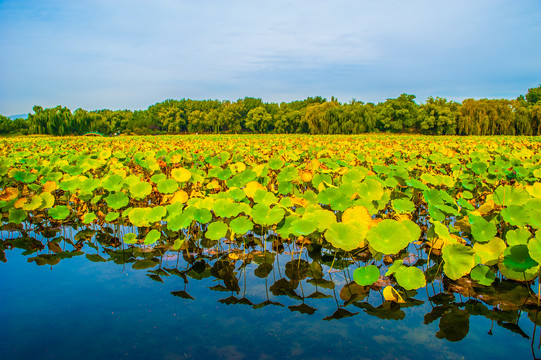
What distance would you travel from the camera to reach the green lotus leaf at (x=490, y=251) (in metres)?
1.80

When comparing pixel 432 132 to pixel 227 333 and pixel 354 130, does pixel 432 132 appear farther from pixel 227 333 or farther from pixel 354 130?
pixel 227 333

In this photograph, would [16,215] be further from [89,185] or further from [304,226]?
[304,226]

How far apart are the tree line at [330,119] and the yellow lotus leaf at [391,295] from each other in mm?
35332

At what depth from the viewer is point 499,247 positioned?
5.92ft

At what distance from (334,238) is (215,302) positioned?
33.4 inches

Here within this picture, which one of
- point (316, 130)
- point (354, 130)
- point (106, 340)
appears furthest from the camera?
point (316, 130)

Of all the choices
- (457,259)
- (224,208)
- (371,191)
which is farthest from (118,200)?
(457,259)

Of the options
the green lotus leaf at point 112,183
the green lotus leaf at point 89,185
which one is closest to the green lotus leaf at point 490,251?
the green lotus leaf at point 112,183

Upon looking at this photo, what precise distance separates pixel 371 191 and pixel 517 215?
96 centimetres

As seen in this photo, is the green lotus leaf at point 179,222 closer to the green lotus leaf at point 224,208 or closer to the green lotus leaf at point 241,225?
the green lotus leaf at point 224,208

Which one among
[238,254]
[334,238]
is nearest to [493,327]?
[334,238]

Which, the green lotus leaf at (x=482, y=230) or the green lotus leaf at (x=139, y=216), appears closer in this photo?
the green lotus leaf at (x=482, y=230)

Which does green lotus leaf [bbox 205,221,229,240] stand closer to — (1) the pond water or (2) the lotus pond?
(2) the lotus pond

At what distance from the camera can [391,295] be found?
1.81 metres
